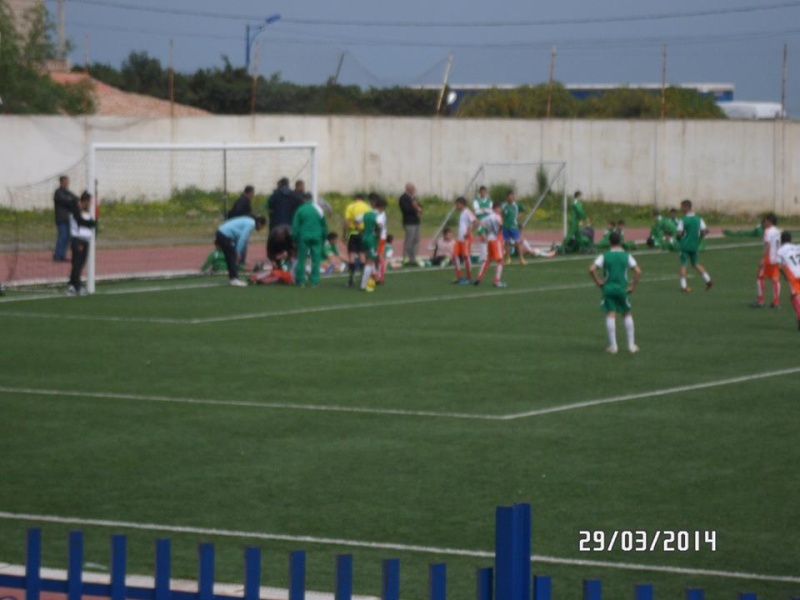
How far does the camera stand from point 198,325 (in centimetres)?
2225

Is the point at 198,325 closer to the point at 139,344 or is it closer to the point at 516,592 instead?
the point at 139,344

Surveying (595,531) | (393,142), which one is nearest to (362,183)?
(393,142)

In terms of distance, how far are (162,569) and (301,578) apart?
1.74 feet

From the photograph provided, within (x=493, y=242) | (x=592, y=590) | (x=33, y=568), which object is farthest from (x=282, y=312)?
(x=592, y=590)

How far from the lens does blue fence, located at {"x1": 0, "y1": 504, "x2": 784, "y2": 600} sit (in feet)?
17.4

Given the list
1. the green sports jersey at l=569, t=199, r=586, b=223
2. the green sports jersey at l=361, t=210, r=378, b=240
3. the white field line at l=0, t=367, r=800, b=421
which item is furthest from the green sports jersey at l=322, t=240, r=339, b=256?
the white field line at l=0, t=367, r=800, b=421

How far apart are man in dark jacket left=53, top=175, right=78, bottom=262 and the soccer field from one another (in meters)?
6.60

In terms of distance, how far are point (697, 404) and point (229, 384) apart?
189 inches

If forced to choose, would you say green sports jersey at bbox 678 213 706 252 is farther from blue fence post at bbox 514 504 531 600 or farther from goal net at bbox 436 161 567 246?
goal net at bbox 436 161 567 246

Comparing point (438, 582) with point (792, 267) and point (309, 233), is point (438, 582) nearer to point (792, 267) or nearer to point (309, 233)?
point (792, 267)

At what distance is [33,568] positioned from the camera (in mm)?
5941

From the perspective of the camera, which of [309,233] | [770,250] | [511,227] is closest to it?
[770,250]

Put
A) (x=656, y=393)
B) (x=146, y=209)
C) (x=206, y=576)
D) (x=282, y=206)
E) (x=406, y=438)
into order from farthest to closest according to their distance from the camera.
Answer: (x=146, y=209) < (x=282, y=206) < (x=656, y=393) < (x=406, y=438) < (x=206, y=576)

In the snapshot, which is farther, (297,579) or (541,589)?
(297,579)
